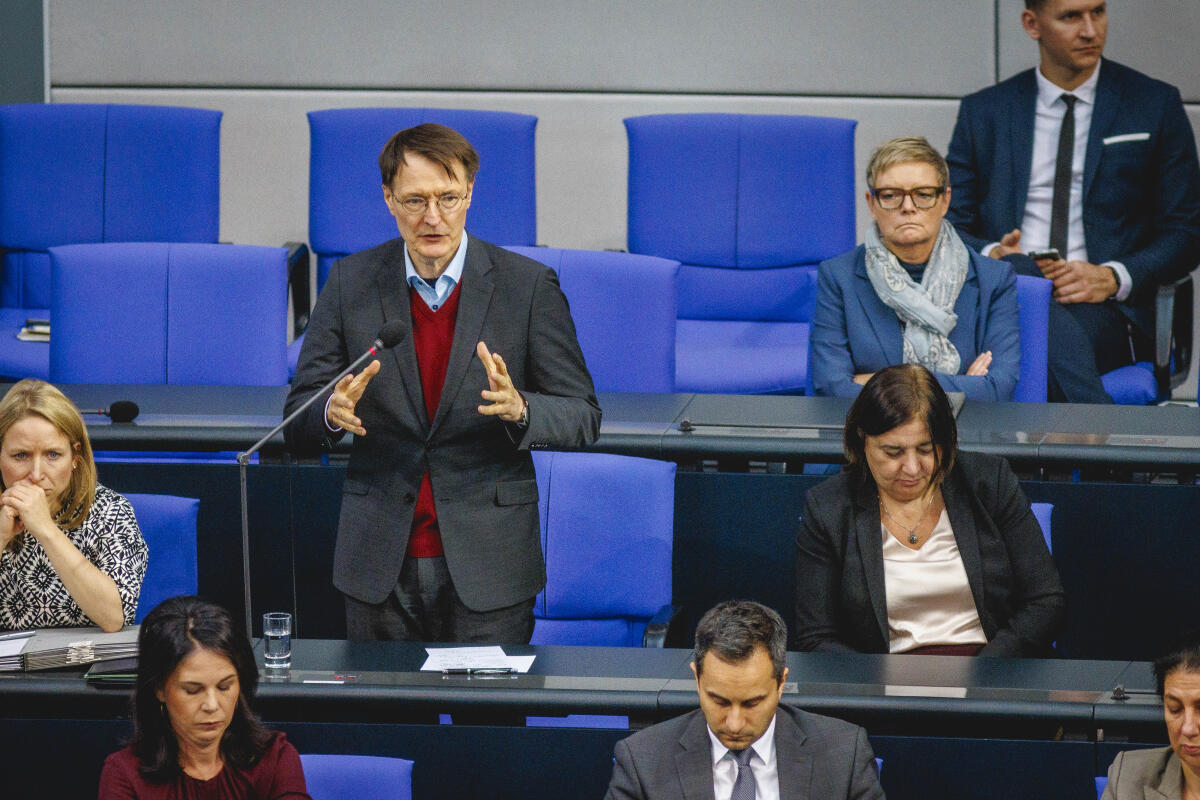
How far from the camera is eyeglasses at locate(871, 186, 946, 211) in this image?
3.12 m

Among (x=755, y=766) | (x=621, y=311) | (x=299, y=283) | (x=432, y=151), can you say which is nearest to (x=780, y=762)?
(x=755, y=766)

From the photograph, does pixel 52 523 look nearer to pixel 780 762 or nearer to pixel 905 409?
pixel 780 762

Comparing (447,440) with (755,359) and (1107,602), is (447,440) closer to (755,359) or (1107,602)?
(1107,602)

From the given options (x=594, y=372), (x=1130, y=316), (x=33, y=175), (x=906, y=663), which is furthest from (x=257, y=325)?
(x=1130, y=316)

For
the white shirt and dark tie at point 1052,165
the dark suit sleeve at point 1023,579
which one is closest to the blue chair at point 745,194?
the white shirt and dark tie at point 1052,165

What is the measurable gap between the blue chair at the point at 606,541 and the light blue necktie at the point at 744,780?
0.67 metres

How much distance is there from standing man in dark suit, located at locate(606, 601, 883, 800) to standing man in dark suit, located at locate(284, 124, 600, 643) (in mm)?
385

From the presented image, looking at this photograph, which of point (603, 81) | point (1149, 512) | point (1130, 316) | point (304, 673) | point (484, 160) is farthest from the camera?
point (603, 81)

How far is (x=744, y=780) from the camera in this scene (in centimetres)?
199

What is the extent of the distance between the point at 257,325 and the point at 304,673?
1418 mm

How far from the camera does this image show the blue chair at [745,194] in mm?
4188

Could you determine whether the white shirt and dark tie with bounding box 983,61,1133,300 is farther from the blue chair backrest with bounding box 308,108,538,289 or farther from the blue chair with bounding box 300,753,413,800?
the blue chair with bounding box 300,753,413,800

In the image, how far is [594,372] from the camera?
11.5 ft

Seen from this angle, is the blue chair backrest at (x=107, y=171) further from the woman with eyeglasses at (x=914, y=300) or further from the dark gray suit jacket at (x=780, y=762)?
the dark gray suit jacket at (x=780, y=762)
